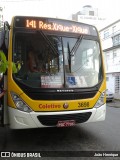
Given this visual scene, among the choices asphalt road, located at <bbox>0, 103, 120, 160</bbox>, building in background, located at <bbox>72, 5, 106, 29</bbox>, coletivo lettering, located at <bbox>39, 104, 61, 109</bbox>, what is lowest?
asphalt road, located at <bbox>0, 103, 120, 160</bbox>

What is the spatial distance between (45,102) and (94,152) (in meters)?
1.53

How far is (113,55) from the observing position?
29766 millimetres

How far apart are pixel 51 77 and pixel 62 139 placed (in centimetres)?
172

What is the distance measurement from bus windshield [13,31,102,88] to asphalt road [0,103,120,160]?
4.66ft

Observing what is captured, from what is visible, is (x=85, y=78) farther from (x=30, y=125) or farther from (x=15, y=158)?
(x=15, y=158)

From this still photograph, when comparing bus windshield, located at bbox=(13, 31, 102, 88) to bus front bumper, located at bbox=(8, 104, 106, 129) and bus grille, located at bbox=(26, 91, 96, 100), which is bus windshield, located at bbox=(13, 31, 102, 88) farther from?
bus front bumper, located at bbox=(8, 104, 106, 129)

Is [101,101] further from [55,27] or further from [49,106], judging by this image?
[55,27]

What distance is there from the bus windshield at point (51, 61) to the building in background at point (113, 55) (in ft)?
74.1

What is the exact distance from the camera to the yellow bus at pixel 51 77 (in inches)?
235

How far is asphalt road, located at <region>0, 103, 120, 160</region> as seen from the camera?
20.0 ft

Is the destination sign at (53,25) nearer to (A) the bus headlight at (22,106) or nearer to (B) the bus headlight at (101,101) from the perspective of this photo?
(B) the bus headlight at (101,101)

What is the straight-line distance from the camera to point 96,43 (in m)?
7.09

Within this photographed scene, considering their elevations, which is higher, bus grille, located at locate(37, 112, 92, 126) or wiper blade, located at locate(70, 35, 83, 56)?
wiper blade, located at locate(70, 35, 83, 56)

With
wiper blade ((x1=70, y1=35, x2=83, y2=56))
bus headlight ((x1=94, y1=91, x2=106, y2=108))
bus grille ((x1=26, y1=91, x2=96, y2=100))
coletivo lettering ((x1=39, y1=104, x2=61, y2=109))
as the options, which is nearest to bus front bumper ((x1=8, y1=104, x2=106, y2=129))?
coletivo lettering ((x1=39, y1=104, x2=61, y2=109))
